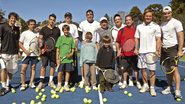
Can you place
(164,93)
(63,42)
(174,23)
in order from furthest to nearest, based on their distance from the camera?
(63,42), (164,93), (174,23)

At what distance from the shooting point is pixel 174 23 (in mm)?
7043

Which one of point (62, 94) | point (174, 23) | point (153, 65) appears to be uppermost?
point (174, 23)

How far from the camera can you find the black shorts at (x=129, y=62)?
8336 mm

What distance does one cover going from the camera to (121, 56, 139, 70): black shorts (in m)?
8.34

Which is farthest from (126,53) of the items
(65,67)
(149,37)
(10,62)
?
(10,62)

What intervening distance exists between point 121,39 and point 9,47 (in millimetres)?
3092

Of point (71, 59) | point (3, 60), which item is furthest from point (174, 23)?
point (3, 60)

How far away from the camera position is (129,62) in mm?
8367

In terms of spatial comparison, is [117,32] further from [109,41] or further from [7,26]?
[7,26]

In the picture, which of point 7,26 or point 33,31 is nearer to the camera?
point 7,26

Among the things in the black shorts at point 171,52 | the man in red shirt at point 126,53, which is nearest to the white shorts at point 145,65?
the black shorts at point 171,52

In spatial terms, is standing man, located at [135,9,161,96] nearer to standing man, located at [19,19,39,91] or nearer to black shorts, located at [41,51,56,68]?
black shorts, located at [41,51,56,68]

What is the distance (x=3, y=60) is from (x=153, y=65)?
3.97m

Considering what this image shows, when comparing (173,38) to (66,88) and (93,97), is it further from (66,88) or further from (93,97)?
(66,88)
